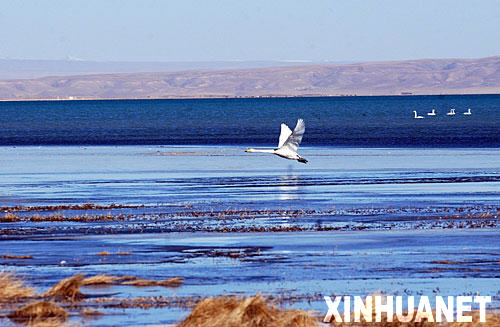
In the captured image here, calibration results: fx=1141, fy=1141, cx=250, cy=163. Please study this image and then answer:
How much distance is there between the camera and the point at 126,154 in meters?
58.6

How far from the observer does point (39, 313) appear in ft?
46.9

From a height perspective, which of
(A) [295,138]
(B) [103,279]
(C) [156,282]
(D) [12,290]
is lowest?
(C) [156,282]

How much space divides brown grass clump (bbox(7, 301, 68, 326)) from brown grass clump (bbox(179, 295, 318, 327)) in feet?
5.74

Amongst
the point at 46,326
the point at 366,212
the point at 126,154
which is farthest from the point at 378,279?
the point at 126,154

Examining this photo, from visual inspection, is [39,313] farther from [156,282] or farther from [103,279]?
[156,282]

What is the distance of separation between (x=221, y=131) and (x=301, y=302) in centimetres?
7608

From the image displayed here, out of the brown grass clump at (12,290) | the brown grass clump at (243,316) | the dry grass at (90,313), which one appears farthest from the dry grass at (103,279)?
the brown grass clump at (243,316)

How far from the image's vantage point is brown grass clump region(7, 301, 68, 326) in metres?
14.1

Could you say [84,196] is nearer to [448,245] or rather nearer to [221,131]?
[448,245]

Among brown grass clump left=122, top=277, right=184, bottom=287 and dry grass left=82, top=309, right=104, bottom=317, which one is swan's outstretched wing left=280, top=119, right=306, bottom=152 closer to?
brown grass clump left=122, top=277, right=184, bottom=287

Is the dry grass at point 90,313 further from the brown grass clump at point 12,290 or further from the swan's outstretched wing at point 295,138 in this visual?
the swan's outstretched wing at point 295,138

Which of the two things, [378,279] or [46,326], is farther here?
[378,279]

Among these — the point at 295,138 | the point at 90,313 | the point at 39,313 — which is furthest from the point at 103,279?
the point at 295,138

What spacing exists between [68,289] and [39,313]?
1.57m
